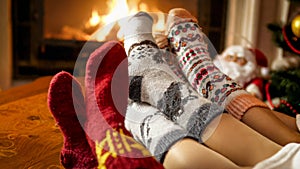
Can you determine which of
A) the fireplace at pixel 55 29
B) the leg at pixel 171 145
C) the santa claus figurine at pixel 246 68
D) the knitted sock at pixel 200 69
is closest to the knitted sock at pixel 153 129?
the leg at pixel 171 145

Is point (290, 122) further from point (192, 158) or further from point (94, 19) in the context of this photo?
point (94, 19)

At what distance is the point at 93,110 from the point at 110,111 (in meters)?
0.04

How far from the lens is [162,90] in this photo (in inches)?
31.9

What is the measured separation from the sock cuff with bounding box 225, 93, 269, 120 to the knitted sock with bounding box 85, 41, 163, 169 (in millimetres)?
226

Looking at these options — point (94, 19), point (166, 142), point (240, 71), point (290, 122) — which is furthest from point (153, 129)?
point (94, 19)

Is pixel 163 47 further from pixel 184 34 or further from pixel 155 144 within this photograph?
pixel 155 144

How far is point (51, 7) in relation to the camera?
282cm

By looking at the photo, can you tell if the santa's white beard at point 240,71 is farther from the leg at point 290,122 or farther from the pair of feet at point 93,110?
the pair of feet at point 93,110

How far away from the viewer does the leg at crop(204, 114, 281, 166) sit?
70cm

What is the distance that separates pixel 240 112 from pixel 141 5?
1929 mm

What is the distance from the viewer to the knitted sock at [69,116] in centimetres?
79

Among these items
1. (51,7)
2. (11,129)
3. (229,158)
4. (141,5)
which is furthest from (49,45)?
(229,158)

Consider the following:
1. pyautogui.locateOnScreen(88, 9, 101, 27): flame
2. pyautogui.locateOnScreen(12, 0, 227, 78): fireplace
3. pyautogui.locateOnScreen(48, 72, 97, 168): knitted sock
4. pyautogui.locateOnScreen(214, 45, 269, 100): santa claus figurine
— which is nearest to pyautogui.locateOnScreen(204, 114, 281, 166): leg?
pyautogui.locateOnScreen(48, 72, 97, 168): knitted sock

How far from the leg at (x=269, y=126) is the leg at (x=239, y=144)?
3.4 inches
